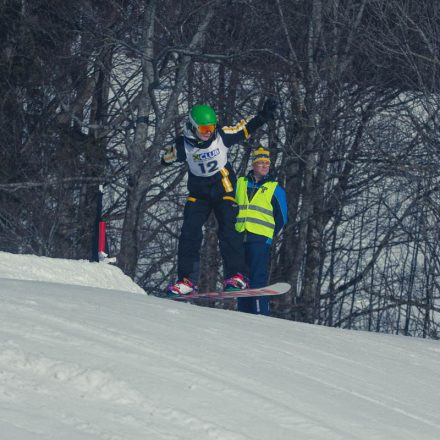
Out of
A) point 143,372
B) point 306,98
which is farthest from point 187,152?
point 306,98

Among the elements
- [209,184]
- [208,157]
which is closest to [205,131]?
[208,157]

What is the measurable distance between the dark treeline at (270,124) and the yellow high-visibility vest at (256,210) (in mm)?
6836

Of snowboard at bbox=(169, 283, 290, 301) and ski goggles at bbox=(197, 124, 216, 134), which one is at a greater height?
ski goggles at bbox=(197, 124, 216, 134)

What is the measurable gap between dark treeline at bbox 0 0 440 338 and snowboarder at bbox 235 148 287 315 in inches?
266

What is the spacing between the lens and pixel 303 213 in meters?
18.6

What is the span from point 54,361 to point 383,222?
1698cm

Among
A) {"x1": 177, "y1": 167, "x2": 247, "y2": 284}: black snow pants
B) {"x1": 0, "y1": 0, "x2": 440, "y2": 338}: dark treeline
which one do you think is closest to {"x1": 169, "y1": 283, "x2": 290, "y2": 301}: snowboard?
{"x1": 177, "y1": 167, "x2": 247, "y2": 284}: black snow pants

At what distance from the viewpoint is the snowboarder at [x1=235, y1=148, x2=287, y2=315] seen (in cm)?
1003

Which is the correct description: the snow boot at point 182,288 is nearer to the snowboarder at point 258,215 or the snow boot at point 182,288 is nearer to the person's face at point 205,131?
the snowboarder at point 258,215

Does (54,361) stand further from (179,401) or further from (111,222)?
(111,222)

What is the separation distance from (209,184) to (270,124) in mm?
9698

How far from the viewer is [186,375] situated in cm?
488

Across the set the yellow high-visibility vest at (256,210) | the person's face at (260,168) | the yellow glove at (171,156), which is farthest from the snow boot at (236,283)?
the yellow glove at (171,156)

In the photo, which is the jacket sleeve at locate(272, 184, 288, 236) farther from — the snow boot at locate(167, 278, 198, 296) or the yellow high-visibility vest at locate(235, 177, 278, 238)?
the snow boot at locate(167, 278, 198, 296)
